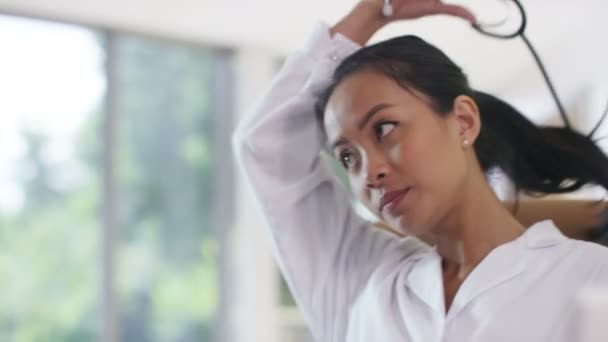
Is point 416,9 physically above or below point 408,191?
above

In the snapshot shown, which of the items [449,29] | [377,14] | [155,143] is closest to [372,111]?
[377,14]

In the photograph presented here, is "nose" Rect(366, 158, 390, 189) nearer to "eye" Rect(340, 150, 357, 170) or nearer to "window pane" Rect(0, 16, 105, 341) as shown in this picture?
"eye" Rect(340, 150, 357, 170)

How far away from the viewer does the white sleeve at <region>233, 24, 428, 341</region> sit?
3.41ft

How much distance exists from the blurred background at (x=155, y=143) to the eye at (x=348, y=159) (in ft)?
4.46

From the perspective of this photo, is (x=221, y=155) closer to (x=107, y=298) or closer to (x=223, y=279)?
(x=223, y=279)

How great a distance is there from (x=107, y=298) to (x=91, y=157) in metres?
0.50

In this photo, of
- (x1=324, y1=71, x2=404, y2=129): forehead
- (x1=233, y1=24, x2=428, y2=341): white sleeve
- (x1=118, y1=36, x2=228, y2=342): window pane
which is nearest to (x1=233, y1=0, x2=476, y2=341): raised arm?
(x1=233, y1=24, x2=428, y2=341): white sleeve

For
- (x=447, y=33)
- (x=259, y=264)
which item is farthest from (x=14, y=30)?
(x=447, y=33)

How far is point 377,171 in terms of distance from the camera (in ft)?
2.81

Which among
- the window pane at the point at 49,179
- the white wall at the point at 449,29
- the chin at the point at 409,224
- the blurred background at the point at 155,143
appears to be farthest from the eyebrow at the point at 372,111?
the window pane at the point at 49,179

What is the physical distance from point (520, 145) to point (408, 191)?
0.81 feet

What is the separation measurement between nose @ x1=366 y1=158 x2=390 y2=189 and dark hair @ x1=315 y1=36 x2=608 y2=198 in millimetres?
127

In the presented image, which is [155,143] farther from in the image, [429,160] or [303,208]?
[429,160]

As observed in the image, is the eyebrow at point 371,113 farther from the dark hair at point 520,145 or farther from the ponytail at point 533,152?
the ponytail at point 533,152
